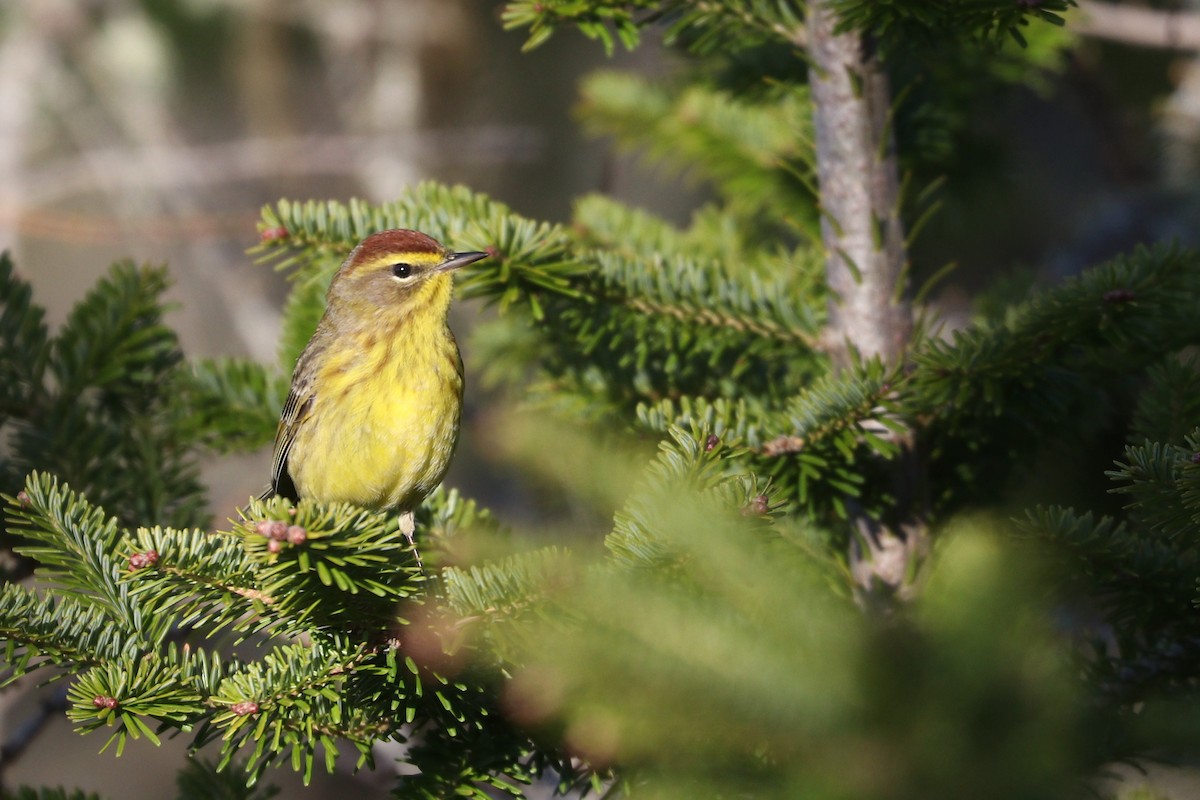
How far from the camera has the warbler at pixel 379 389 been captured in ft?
10.0

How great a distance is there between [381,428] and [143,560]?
1.36 m

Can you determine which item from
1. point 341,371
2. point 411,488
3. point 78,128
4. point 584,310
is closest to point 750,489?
point 584,310

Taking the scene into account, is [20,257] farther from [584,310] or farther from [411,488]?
[584,310]

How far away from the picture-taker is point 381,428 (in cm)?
308

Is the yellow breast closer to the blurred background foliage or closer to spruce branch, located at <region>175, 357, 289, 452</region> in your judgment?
spruce branch, located at <region>175, 357, 289, 452</region>


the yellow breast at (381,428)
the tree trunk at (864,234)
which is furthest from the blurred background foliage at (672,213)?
the yellow breast at (381,428)

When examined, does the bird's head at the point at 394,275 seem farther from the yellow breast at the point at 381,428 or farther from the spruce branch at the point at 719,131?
the spruce branch at the point at 719,131

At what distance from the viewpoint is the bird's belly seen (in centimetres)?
305

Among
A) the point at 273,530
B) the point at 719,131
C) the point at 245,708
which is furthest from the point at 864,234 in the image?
the point at 245,708

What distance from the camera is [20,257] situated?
7316 millimetres

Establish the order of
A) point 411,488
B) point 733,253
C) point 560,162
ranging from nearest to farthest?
1. point 411,488
2. point 733,253
3. point 560,162

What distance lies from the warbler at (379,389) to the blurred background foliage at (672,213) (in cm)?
18

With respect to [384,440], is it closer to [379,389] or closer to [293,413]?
[379,389]

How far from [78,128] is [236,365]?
4.48 m
